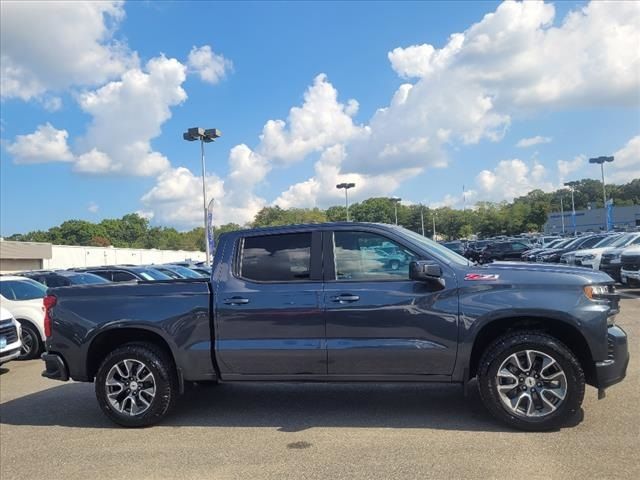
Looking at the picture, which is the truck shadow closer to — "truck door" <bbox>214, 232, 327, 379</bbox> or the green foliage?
"truck door" <bbox>214, 232, 327, 379</bbox>

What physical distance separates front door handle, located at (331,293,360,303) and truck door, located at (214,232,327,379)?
165mm

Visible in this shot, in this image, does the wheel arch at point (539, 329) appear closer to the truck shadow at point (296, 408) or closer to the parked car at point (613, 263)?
the truck shadow at point (296, 408)

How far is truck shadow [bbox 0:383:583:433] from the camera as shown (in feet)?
17.7

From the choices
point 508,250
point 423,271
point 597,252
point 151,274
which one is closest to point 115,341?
point 423,271

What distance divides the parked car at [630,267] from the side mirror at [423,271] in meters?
12.1

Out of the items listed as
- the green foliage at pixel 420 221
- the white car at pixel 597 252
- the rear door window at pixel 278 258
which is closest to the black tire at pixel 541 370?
the rear door window at pixel 278 258

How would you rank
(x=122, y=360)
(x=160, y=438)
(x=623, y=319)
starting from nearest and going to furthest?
(x=160, y=438), (x=122, y=360), (x=623, y=319)

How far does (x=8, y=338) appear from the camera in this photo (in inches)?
343

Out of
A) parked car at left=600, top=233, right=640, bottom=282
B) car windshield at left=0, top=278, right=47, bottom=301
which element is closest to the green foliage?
parked car at left=600, top=233, right=640, bottom=282

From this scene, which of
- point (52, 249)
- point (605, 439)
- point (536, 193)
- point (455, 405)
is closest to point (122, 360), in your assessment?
point (455, 405)

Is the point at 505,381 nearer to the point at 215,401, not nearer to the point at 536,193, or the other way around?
the point at 215,401

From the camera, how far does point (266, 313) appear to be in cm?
536

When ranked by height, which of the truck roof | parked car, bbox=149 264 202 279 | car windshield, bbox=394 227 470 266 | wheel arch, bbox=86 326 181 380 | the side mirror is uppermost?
the truck roof

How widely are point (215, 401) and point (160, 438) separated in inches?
47.5
